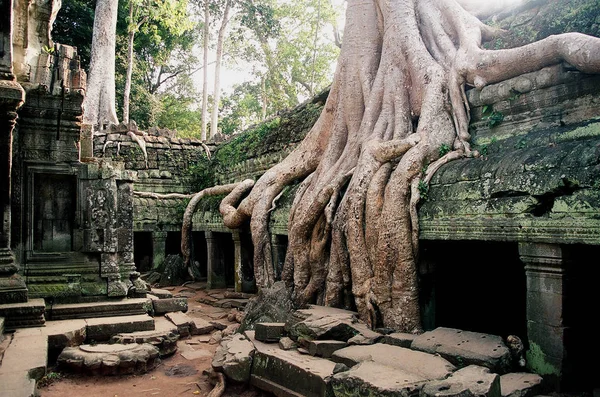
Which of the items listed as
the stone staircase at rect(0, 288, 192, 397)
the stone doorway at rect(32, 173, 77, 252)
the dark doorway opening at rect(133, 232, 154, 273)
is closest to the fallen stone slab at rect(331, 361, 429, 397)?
the stone staircase at rect(0, 288, 192, 397)

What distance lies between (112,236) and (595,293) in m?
5.61

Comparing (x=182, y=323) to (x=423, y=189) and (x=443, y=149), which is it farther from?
(x=443, y=149)

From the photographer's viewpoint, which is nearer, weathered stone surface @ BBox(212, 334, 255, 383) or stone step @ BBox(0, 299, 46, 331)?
weathered stone surface @ BBox(212, 334, 255, 383)

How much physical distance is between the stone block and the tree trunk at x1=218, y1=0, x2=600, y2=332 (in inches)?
35.4

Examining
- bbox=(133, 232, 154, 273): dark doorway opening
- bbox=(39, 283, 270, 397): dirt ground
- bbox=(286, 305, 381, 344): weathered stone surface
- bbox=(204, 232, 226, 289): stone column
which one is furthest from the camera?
bbox=(133, 232, 154, 273): dark doorway opening

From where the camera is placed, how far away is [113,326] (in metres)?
5.87

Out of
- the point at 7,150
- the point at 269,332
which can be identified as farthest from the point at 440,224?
the point at 7,150

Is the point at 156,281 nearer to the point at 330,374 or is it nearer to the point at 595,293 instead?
the point at 330,374

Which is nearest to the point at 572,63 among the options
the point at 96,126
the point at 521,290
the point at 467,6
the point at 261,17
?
the point at 521,290

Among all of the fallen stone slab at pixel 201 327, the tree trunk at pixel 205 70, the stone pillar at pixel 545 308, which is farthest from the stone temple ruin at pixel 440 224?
the tree trunk at pixel 205 70

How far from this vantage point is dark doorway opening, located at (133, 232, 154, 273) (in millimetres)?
13344

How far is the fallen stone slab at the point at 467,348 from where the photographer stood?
3.87m

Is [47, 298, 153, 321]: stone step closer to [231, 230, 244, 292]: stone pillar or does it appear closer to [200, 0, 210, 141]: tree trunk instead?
[231, 230, 244, 292]: stone pillar

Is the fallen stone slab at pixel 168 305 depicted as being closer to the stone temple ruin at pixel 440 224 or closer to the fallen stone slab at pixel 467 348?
the stone temple ruin at pixel 440 224
